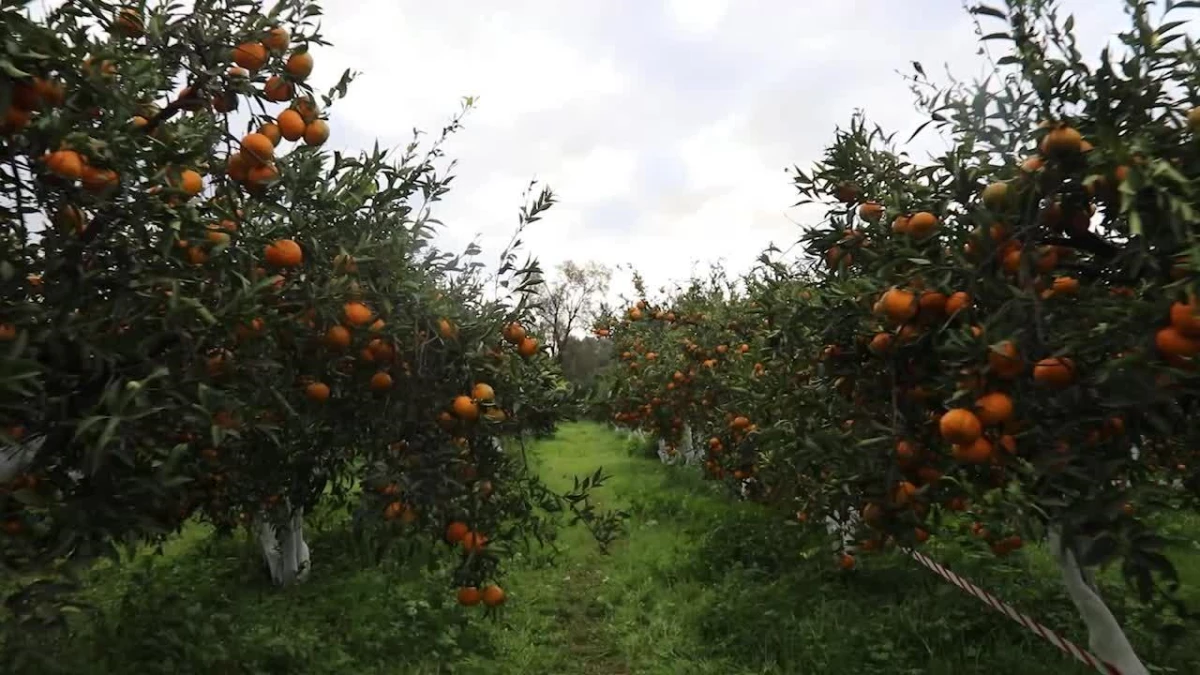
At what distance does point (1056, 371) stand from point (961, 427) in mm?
275

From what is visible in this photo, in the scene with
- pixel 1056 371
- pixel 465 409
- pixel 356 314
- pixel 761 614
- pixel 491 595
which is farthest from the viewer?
pixel 761 614

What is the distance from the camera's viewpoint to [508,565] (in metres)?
7.90

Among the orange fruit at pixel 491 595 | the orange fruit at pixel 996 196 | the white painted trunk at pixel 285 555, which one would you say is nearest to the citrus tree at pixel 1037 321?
the orange fruit at pixel 996 196

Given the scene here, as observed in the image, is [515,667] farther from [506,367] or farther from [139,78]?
[139,78]

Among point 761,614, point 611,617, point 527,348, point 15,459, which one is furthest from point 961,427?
point 611,617

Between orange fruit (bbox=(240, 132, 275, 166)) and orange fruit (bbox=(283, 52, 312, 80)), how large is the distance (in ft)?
0.87

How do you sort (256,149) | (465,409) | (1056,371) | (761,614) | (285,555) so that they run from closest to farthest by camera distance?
(1056,371) → (256,149) → (465,409) → (761,614) → (285,555)

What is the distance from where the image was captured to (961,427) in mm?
2248

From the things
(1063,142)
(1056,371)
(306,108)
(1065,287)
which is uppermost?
(306,108)

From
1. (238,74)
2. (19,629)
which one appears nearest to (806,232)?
(238,74)

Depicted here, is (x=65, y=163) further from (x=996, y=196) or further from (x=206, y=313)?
(x=996, y=196)

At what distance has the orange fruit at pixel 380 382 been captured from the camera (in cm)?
302

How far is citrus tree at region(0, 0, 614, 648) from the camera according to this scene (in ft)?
6.86

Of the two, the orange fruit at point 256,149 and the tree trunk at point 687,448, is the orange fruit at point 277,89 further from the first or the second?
the tree trunk at point 687,448
